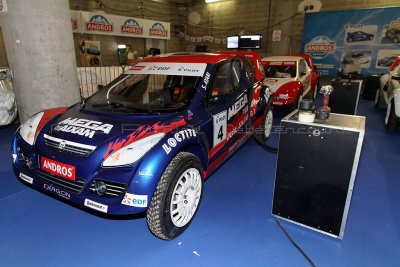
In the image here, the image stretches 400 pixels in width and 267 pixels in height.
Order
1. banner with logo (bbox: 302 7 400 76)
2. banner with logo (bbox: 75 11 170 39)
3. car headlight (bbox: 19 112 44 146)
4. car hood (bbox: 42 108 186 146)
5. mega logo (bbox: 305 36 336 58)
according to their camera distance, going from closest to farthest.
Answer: car hood (bbox: 42 108 186 146) < car headlight (bbox: 19 112 44 146) < banner with logo (bbox: 302 7 400 76) < banner with logo (bbox: 75 11 170 39) < mega logo (bbox: 305 36 336 58)

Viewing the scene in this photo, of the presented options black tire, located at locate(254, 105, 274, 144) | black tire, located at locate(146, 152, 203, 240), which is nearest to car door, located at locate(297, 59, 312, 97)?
black tire, located at locate(254, 105, 274, 144)

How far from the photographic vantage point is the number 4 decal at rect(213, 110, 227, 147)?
268 centimetres

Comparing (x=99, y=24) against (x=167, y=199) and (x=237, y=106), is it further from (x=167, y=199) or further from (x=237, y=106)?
(x=167, y=199)

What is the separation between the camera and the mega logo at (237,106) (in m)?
2.98

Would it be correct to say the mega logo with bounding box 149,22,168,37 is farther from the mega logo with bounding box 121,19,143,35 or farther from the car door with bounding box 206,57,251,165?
the car door with bounding box 206,57,251,165

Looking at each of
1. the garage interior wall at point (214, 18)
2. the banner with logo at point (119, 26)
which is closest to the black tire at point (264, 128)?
the banner with logo at point (119, 26)

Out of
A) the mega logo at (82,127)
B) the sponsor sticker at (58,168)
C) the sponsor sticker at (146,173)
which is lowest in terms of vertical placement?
the sponsor sticker at (58,168)

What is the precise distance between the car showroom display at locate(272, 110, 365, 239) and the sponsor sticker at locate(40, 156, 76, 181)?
5.50 ft

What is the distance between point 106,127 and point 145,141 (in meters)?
0.43

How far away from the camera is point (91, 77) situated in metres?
6.32

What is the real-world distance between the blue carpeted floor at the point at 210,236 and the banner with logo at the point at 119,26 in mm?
8384

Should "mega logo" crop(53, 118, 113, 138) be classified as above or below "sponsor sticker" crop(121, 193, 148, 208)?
above

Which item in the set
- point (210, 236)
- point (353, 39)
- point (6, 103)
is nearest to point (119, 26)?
point (6, 103)

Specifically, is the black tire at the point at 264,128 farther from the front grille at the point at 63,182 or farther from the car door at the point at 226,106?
the front grille at the point at 63,182
